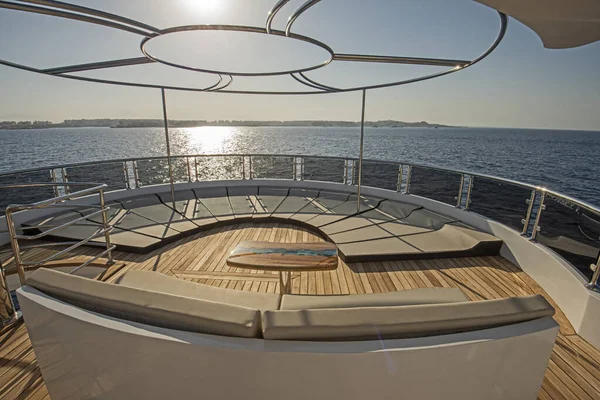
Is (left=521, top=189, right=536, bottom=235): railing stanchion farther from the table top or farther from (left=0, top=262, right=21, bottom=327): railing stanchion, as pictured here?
(left=0, top=262, right=21, bottom=327): railing stanchion

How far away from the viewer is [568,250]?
9.55 ft

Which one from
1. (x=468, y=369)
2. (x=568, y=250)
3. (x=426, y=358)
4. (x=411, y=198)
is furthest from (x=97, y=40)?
(x=568, y=250)

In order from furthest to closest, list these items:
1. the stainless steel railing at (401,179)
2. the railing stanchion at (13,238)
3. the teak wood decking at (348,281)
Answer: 1. the stainless steel railing at (401,179)
2. the railing stanchion at (13,238)
3. the teak wood decking at (348,281)

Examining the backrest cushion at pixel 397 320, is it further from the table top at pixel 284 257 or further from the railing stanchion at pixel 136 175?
the railing stanchion at pixel 136 175

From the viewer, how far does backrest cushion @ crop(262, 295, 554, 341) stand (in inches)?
42.8

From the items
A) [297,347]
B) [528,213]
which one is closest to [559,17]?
[297,347]

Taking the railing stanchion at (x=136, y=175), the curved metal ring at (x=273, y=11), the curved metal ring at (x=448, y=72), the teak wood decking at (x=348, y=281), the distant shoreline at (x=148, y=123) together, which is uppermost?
the curved metal ring at (x=273, y=11)

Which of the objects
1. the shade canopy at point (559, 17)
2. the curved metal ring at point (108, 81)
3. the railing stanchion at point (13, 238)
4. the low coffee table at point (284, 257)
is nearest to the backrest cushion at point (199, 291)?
the low coffee table at point (284, 257)

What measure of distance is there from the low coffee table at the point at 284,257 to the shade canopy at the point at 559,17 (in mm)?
1893

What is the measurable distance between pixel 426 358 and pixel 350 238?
8.10ft

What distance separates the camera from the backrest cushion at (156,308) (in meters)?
1.13

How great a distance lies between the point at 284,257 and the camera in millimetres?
2320

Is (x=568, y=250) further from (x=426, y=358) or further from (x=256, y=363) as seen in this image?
(x=256, y=363)

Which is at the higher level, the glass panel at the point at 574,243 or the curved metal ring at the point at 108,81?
A: the curved metal ring at the point at 108,81
